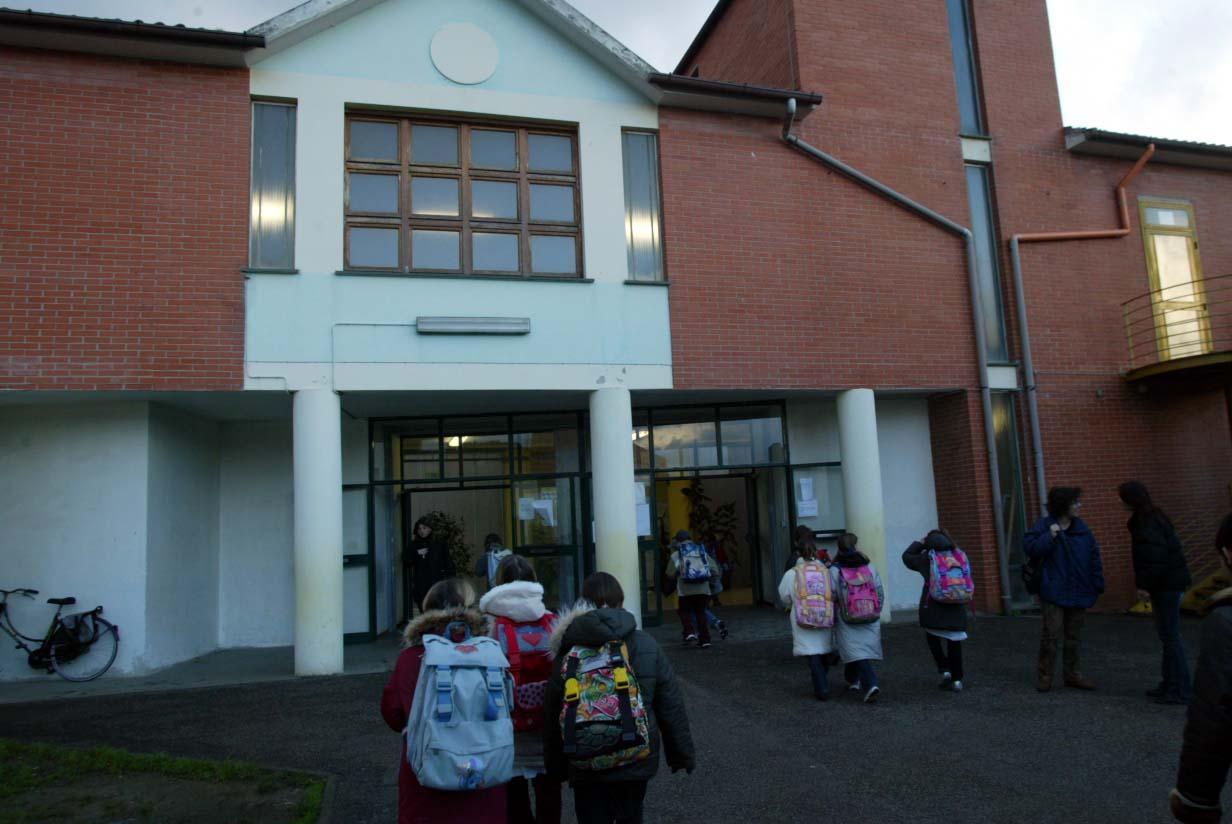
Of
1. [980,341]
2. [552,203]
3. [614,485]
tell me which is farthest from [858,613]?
[980,341]

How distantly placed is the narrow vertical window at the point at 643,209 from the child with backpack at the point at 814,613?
16.2 feet

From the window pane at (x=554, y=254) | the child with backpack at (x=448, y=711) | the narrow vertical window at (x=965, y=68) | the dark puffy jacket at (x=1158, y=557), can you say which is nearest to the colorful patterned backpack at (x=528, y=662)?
the child with backpack at (x=448, y=711)

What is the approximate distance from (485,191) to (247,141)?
279cm

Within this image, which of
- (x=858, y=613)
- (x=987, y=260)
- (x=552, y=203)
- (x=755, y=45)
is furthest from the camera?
(x=755, y=45)

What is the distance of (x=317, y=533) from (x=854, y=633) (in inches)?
230

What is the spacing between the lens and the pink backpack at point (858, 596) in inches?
303

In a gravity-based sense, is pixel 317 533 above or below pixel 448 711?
above

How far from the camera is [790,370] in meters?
12.0

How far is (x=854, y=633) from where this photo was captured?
7.82 m

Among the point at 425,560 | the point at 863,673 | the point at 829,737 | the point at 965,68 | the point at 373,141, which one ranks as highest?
the point at 965,68

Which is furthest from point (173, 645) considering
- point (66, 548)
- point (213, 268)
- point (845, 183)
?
point (845, 183)

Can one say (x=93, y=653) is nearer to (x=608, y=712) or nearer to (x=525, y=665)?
(x=525, y=665)

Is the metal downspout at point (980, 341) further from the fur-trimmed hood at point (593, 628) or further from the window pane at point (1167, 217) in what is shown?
the fur-trimmed hood at point (593, 628)

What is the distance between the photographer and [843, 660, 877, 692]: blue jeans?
7855 millimetres
